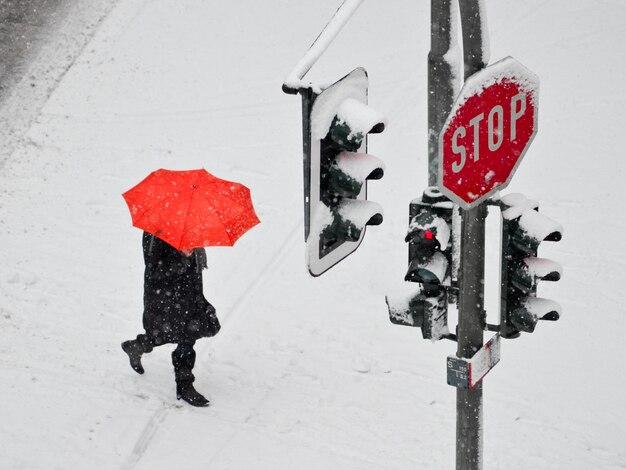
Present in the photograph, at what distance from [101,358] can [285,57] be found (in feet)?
24.7

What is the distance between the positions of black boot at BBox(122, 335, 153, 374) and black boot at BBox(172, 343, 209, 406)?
0.34 m

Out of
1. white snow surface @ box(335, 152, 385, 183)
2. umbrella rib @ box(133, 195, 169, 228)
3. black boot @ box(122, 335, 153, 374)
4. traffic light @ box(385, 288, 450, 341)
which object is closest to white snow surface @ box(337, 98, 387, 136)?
white snow surface @ box(335, 152, 385, 183)

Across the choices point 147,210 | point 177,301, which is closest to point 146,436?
point 177,301

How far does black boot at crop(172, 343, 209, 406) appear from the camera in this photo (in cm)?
755

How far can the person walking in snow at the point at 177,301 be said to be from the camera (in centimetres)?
728

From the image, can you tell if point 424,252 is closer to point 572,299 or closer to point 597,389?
point 597,389

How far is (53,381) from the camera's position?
8.00 m

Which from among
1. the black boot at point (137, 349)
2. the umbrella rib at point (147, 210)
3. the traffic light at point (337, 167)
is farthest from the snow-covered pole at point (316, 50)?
the black boot at point (137, 349)

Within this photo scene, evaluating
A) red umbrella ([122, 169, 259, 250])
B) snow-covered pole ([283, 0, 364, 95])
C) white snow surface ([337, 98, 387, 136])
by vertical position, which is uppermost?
snow-covered pole ([283, 0, 364, 95])

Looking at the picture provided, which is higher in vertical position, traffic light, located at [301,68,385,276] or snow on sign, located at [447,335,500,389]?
traffic light, located at [301,68,385,276]

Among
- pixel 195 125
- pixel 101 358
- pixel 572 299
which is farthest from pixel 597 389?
pixel 195 125

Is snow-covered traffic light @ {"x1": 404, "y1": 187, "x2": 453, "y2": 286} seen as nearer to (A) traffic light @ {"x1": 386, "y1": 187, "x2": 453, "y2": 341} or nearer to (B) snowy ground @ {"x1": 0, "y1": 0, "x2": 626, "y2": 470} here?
(A) traffic light @ {"x1": 386, "y1": 187, "x2": 453, "y2": 341}

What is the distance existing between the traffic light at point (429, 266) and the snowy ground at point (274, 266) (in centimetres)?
246

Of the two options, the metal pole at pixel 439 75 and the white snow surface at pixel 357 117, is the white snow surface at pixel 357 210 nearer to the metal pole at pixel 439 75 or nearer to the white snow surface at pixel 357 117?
the white snow surface at pixel 357 117
